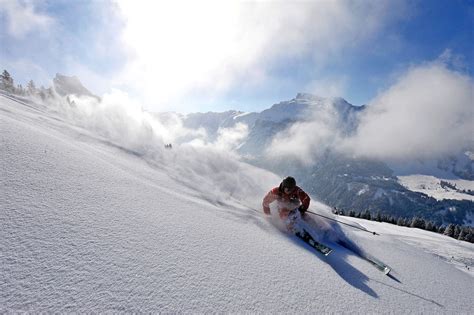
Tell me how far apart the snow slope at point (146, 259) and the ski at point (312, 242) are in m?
0.32

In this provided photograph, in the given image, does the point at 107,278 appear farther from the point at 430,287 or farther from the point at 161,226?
the point at 430,287

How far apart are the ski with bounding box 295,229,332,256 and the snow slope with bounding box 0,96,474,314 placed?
32 cm

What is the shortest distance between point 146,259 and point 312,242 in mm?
5166

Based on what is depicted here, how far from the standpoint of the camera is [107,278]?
272 cm

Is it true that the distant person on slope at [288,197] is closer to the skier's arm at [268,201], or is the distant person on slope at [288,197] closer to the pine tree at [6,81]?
the skier's arm at [268,201]

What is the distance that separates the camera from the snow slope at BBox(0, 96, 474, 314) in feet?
8.29

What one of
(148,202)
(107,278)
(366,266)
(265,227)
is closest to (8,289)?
(107,278)

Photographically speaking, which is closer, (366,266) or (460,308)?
(460,308)

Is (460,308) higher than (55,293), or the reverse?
(460,308)

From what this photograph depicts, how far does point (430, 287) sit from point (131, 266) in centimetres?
683

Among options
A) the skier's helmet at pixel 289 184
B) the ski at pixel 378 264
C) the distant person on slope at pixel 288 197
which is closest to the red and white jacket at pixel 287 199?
the distant person on slope at pixel 288 197

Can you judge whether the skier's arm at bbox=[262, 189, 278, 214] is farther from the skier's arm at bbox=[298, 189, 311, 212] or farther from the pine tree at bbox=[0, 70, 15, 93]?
the pine tree at bbox=[0, 70, 15, 93]

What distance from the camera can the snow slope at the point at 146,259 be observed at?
2.53 m

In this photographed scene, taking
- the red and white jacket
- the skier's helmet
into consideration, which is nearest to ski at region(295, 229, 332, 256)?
the red and white jacket
